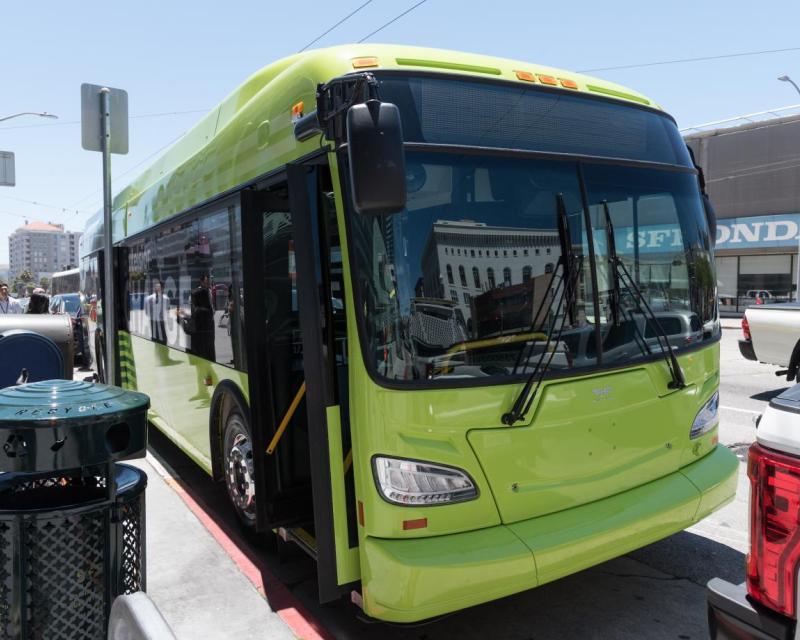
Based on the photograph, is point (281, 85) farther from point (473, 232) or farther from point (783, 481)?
point (783, 481)

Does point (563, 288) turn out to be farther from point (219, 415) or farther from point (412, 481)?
point (219, 415)

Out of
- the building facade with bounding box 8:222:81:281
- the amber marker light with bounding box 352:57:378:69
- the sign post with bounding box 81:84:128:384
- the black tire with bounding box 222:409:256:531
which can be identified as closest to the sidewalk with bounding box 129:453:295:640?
the black tire with bounding box 222:409:256:531

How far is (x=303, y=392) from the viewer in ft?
13.0

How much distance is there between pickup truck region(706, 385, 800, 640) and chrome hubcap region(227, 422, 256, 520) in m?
3.09

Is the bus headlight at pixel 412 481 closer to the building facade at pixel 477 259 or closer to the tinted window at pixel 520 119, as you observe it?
the building facade at pixel 477 259

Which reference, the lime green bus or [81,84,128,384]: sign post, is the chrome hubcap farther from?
[81,84,128,384]: sign post

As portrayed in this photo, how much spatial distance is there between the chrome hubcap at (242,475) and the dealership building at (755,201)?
31.1 m

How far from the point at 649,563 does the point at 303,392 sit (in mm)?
2450

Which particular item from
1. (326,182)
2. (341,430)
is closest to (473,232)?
(326,182)

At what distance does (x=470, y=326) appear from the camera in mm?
3166

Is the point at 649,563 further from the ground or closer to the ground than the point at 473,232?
closer to the ground

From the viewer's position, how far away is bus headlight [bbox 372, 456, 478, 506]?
9.88ft

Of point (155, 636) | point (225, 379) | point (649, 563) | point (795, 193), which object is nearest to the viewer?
point (155, 636)

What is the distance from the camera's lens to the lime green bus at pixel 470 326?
303 centimetres
